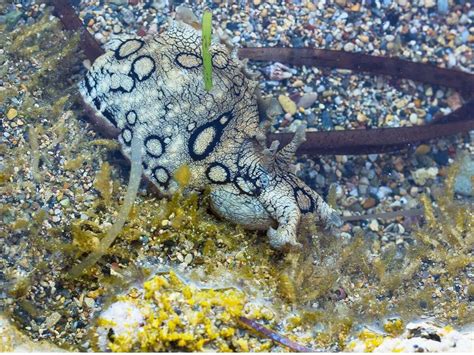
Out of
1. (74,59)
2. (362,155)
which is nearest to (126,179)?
(74,59)

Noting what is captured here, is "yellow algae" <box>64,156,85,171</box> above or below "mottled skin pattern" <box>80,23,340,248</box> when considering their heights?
below

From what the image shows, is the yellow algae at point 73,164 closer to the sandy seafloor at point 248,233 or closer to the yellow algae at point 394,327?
the sandy seafloor at point 248,233

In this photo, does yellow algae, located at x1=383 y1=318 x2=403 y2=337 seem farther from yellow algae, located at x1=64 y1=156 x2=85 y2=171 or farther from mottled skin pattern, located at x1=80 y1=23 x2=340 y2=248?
yellow algae, located at x1=64 y1=156 x2=85 y2=171

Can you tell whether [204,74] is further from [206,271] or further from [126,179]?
[206,271]

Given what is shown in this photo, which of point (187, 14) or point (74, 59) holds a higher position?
point (187, 14)

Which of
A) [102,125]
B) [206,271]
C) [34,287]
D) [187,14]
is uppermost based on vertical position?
[187,14]

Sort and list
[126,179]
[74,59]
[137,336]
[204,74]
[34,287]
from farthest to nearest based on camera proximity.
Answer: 1. [74,59]
2. [126,179]
3. [204,74]
4. [34,287]
5. [137,336]

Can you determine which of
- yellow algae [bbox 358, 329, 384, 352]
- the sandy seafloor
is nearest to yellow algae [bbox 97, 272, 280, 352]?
the sandy seafloor

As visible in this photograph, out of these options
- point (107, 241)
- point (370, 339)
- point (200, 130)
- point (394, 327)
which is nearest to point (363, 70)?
point (200, 130)
